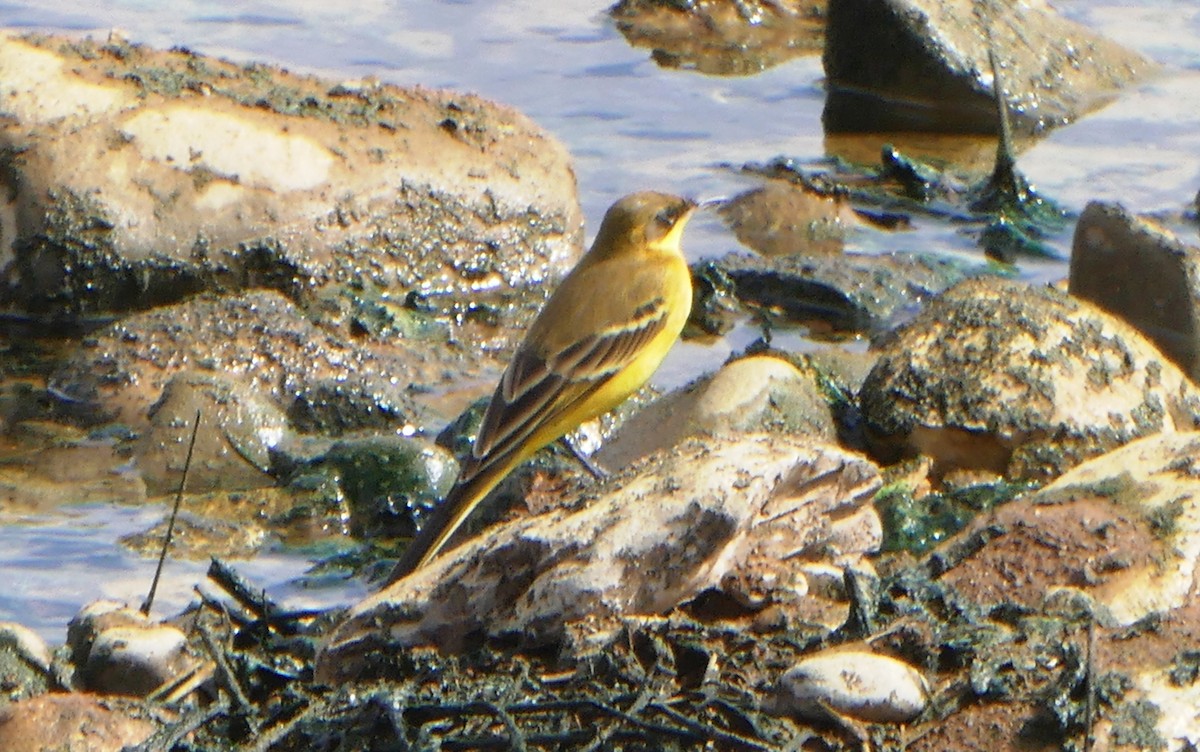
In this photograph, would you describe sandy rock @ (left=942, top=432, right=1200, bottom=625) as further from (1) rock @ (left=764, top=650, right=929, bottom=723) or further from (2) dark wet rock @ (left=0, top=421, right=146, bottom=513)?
(2) dark wet rock @ (left=0, top=421, right=146, bottom=513)

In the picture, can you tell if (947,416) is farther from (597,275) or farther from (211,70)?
(211,70)

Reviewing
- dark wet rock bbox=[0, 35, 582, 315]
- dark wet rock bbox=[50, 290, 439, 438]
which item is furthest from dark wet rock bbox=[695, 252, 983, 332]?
dark wet rock bbox=[50, 290, 439, 438]

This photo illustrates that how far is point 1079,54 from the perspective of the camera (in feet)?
49.6

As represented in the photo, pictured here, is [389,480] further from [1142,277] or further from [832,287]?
[1142,277]

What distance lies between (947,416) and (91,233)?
4734 millimetres

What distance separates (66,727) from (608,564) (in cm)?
159

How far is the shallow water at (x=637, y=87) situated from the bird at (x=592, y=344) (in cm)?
157

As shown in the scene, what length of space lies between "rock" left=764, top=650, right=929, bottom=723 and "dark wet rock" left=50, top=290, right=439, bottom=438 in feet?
15.0

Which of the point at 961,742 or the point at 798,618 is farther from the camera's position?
the point at 798,618

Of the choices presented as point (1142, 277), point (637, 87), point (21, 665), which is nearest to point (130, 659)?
point (21, 665)

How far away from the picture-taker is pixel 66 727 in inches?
212

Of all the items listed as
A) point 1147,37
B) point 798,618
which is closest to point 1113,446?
point 798,618

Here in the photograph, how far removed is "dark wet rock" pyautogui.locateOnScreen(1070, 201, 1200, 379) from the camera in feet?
30.1

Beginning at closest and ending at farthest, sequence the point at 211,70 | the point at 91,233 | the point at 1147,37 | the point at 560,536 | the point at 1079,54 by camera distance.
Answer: the point at 560,536
the point at 91,233
the point at 211,70
the point at 1079,54
the point at 1147,37
